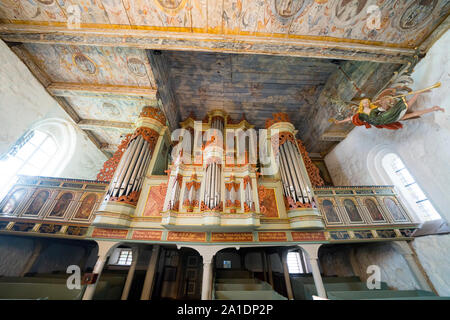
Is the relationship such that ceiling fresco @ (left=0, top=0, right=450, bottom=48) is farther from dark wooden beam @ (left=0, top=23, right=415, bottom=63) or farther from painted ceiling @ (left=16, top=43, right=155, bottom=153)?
painted ceiling @ (left=16, top=43, right=155, bottom=153)

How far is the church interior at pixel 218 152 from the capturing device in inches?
153

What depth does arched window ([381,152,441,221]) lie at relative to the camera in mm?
4824

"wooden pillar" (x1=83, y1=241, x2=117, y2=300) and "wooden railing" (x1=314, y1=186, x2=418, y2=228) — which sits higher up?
"wooden railing" (x1=314, y1=186, x2=418, y2=228)

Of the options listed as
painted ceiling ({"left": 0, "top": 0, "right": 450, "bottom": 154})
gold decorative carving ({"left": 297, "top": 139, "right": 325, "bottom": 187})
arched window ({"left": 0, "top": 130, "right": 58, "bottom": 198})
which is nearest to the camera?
painted ceiling ({"left": 0, "top": 0, "right": 450, "bottom": 154})

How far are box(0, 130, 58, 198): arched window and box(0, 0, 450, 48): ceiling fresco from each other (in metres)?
3.87

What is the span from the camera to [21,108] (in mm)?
4859

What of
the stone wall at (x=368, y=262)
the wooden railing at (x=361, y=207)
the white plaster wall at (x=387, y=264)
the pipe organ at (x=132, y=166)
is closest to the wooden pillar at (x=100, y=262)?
the pipe organ at (x=132, y=166)

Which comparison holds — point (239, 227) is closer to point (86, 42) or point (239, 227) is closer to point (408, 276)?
point (408, 276)

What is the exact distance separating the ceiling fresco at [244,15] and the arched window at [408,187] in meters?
3.97

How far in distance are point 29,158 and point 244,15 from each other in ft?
28.2

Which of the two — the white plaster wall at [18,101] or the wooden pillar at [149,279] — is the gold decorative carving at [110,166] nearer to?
the white plaster wall at [18,101]

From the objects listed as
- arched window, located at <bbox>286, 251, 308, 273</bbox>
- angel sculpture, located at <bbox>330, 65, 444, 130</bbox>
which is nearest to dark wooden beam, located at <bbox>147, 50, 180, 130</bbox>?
angel sculpture, located at <bbox>330, 65, 444, 130</bbox>
